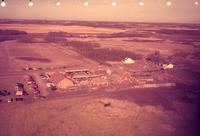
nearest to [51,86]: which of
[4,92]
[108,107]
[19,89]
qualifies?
[19,89]

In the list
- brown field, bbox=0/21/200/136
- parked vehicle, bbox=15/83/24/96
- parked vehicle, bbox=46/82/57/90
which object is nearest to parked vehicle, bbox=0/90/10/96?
brown field, bbox=0/21/200/136

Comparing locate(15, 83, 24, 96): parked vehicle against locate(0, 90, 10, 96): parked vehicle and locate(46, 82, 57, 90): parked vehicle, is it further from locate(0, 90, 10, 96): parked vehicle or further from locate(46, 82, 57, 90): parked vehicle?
locate(46, 82, 57, 90): parked vehicle

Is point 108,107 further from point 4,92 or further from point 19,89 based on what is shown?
point 4,92

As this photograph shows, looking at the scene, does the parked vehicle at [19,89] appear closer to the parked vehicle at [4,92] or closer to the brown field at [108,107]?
the brown field at [108,107]

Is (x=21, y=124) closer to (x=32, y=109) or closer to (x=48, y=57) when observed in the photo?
(x=32, y=109)

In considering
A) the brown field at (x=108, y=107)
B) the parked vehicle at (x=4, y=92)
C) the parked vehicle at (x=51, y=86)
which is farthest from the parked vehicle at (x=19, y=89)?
the parked vehicle at (x=51, y=86)

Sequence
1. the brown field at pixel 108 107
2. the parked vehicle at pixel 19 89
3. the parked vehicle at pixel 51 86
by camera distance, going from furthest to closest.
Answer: the parked vehicle at pixel 51 86, the parked vehicle at pixel 19 89, the brown field at pixel 108 107

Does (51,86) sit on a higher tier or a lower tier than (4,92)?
higher

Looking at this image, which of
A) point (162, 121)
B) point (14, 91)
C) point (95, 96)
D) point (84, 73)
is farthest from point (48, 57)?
point (162, 121)

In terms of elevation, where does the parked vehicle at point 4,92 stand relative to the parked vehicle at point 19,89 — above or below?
below

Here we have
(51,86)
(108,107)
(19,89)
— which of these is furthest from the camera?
(51,86)

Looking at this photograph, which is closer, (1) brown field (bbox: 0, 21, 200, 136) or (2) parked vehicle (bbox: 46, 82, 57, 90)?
(1) brown field (bbox: 0, 21, 200, 136)
